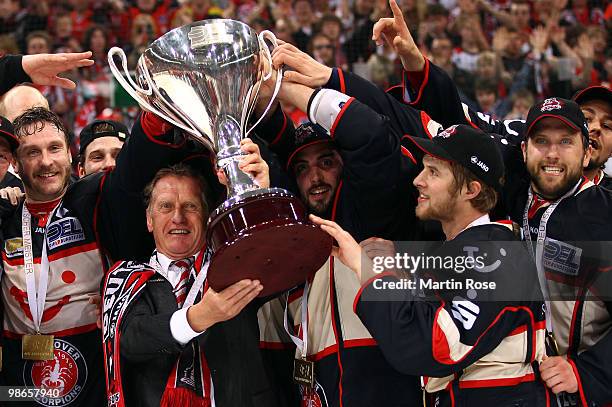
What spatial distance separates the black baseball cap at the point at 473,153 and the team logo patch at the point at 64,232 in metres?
1.13

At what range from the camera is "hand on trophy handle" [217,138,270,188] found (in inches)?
86.3

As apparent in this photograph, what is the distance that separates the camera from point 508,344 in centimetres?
227

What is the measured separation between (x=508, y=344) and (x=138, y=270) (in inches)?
40.5

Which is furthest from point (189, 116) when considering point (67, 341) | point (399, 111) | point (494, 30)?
point (494, 30)

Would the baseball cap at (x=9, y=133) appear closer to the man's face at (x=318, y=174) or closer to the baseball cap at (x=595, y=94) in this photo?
the man's face at (x=318, y=174)

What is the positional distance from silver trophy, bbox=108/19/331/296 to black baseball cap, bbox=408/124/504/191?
408 millimetres

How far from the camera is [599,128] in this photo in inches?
116

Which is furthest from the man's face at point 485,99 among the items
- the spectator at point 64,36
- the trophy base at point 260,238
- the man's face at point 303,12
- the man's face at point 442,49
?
the trophy base at point 260,238

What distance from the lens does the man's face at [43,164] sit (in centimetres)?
276

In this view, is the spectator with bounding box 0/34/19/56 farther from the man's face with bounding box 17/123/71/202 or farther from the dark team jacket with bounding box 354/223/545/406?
the dark team jacket with bounding box 354/223/545/406

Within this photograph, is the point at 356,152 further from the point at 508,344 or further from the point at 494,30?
the point at 494,30

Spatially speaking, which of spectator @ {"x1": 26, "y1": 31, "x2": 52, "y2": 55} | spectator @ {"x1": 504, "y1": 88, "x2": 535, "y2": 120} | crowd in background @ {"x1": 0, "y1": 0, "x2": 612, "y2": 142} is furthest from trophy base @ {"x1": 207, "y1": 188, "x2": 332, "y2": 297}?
spectator @ {"x1": 26, "y1": 31, "x2": 52, "y2": 55}

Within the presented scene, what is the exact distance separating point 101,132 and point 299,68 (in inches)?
52.1

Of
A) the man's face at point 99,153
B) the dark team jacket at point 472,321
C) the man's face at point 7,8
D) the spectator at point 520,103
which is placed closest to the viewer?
the dark team jacket at point 472,321
